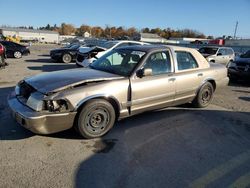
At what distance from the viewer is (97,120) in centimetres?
445

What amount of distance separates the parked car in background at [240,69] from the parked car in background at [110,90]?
4.82 m

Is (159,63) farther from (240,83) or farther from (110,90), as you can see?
(240,83)

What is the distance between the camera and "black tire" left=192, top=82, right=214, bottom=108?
6297mm

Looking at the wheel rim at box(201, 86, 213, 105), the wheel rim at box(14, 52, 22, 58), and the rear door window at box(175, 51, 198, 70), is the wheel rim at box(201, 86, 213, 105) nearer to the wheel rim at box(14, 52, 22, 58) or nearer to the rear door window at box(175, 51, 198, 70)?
the rear door window at box(175, 51, 198, 70)

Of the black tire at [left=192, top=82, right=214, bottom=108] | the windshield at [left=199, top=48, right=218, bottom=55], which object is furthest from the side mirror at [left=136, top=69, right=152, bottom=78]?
the windshield at [left=199, top=48, right=218, bottom=55]

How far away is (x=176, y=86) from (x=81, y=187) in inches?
128

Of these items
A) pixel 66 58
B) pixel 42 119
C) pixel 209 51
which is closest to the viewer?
pixel 42 119

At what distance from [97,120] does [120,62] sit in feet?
5.23

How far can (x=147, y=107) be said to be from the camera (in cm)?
515

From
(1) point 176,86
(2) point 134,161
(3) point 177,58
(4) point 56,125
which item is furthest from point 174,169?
(3) point 177,58

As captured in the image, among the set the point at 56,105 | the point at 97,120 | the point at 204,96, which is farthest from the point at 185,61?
the point at 56,105

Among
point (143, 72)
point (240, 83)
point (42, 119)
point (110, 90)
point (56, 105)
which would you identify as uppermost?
point (143, 72)

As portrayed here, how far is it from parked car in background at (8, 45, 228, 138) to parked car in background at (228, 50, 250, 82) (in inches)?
190

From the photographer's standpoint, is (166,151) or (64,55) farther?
(64,55)
